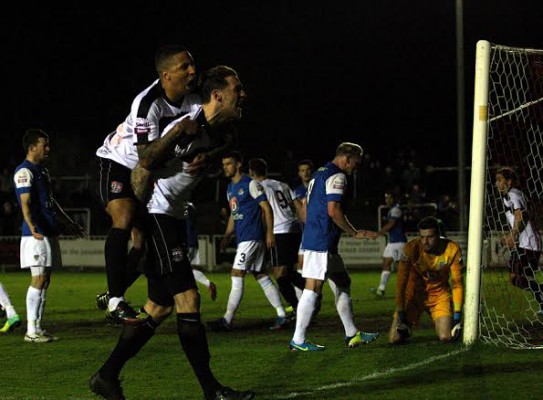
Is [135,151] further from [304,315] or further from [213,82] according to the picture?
[304,315]

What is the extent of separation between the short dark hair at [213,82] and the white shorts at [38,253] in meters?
4.91

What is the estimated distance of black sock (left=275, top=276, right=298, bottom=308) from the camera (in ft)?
43.3

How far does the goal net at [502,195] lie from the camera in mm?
9891

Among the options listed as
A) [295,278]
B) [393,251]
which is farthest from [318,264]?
[393,251]

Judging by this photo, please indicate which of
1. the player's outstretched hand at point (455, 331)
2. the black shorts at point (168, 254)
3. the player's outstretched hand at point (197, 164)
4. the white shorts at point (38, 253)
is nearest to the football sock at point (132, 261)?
the black shorts at point (168, 254)

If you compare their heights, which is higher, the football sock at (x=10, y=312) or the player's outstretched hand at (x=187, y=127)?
the player's outstretched hand at (x=187, y=127)

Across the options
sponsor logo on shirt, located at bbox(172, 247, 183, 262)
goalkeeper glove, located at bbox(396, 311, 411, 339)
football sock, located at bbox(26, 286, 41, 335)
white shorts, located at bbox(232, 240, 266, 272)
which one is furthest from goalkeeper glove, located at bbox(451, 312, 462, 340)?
football sock, located at bbox(26, 286, 41, 335)

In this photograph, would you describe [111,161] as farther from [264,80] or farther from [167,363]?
[264,80]

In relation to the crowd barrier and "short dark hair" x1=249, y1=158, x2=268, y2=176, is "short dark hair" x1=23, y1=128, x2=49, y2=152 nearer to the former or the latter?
"short dark hair" x1=249, y1=158, x2=268, y2=176

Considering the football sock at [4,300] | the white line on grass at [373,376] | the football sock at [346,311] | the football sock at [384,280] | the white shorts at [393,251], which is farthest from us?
the white shorts at [393,251]

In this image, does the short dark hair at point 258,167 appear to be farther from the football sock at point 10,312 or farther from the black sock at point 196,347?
the black sock at point 196,347

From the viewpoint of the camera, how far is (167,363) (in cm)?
923

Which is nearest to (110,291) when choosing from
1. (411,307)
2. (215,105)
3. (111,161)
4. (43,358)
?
(111,161)

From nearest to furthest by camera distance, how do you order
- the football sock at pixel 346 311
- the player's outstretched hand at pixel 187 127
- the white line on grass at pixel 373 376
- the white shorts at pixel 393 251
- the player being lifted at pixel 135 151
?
the player's outstretched hand at pixel 187 127 → the player being lifted at pixel 135 151 → the white line on grass at pixel 373 376 → the football sock at pixel 346 311 → the white shorts at pixel 393 251
